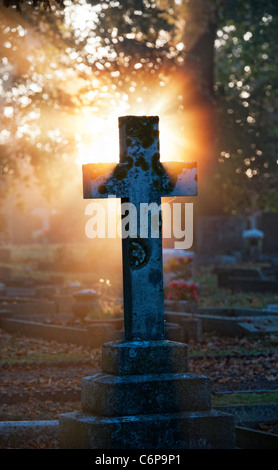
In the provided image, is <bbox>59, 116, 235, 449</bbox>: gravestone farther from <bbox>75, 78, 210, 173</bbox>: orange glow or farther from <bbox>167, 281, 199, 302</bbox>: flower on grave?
<bbox>75, 78, 210, 173</bbox>: orange glow

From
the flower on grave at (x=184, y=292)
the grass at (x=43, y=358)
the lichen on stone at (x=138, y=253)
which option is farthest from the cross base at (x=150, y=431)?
the flower on grave at (x=184, y=292)

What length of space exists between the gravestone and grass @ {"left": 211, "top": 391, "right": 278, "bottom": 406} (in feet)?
8.04

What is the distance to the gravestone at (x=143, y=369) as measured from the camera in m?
6.23

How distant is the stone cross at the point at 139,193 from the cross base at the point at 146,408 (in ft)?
0.83

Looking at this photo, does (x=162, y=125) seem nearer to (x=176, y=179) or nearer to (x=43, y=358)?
(x=43, y=358)

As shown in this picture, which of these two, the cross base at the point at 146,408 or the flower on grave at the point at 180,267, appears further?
the flower on grave at the point at 180,267

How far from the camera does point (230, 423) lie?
253 inches

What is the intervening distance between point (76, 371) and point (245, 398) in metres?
3.20

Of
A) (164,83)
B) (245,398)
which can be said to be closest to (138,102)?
(164,83)

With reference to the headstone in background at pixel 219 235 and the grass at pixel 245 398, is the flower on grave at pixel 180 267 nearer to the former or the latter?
the grass at pixel 245 398

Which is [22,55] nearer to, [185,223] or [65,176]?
[65,176]

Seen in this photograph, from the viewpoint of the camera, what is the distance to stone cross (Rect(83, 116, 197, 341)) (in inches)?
268

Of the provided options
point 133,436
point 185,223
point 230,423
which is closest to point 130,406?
point 133,436

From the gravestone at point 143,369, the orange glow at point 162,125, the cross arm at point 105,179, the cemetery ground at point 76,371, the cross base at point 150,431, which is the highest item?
the orange glow at point 162,125
